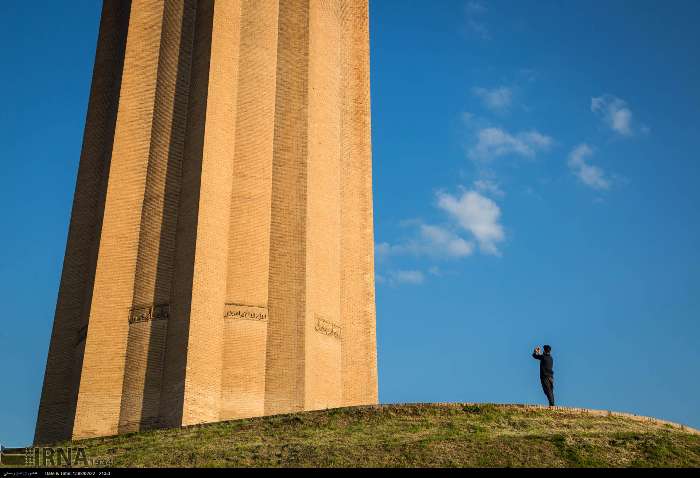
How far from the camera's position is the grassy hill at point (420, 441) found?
880 cm

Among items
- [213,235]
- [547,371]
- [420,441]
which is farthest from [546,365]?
[213,235]

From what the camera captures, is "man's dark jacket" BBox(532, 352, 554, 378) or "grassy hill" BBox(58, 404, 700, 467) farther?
"man's dark jacket" BBox(532, 352, 554, 378)

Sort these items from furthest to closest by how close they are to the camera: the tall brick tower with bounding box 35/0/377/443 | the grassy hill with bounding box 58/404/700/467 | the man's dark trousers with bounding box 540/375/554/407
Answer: the tall brick tower with bounding box 35/0/377/443, the man's dark trousers with bounding box 540/375/554/407, the grassy hill with bounding box 58/404/700/467

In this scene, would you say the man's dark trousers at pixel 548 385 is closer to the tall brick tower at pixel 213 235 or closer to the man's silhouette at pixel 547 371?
the man's silhouette at pixel 547 371

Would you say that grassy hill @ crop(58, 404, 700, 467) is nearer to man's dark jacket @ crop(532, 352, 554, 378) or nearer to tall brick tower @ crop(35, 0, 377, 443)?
man's dark jacket @ crop(532, 352, 554, 378)

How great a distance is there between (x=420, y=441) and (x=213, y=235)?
5848mm

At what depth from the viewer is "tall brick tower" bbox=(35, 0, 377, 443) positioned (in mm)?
13562

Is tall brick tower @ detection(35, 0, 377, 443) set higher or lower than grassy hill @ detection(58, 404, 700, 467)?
higher

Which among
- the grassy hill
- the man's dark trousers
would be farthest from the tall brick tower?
the man's dark trousers

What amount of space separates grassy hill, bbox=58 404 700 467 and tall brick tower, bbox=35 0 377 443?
239 centimetres

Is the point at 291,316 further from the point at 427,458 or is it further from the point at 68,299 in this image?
the point at 427,458

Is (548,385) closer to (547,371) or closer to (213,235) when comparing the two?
(547,371)

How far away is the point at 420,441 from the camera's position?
9289mm
